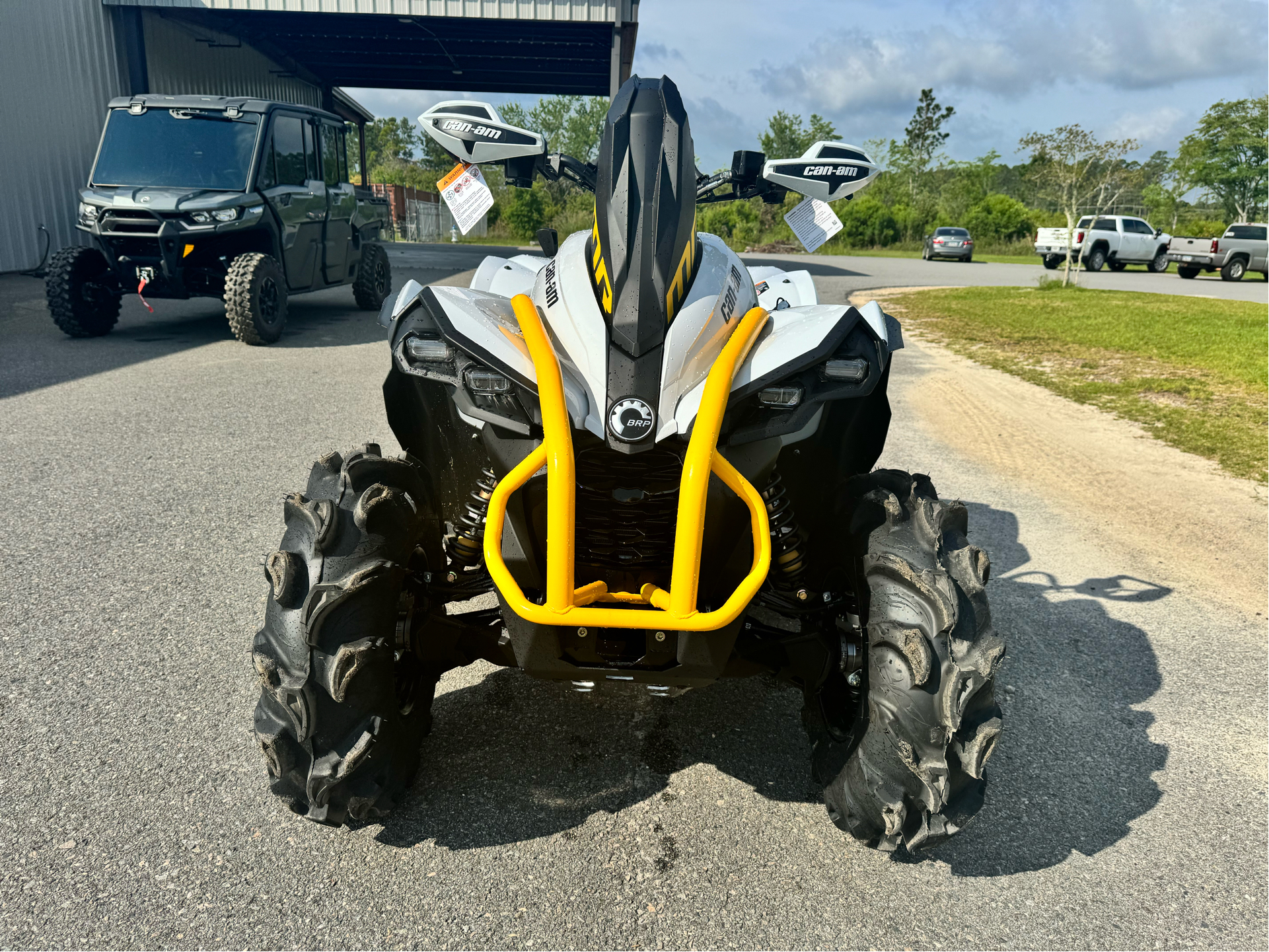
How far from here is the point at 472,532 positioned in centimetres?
254

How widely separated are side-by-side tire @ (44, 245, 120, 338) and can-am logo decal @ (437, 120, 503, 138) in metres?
8.27

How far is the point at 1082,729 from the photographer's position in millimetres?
3059

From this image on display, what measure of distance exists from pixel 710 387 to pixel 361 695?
1126 mm

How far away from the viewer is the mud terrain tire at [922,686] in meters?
2.07

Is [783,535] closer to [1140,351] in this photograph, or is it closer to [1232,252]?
[1140,351]

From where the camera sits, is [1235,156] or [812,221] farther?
[1235,156]

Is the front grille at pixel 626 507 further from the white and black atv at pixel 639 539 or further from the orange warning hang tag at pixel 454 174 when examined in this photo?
the orange warning hang tag at pixel 454 174

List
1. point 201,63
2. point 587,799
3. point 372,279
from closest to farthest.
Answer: point 587,799 < point 372,279 < point 201,63

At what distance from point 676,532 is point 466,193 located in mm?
1633

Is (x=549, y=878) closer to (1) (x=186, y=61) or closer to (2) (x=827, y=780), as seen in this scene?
(2) (x=827, y=780)

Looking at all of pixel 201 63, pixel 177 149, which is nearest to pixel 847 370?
pixel 177 149

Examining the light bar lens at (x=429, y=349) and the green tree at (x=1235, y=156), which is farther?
the green tree at (x=1235, y=156)

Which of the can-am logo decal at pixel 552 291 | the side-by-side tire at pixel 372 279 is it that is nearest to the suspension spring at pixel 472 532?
the can-am logo decal at pixel 552 291

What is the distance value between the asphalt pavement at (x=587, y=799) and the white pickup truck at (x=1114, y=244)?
29.6 metres
